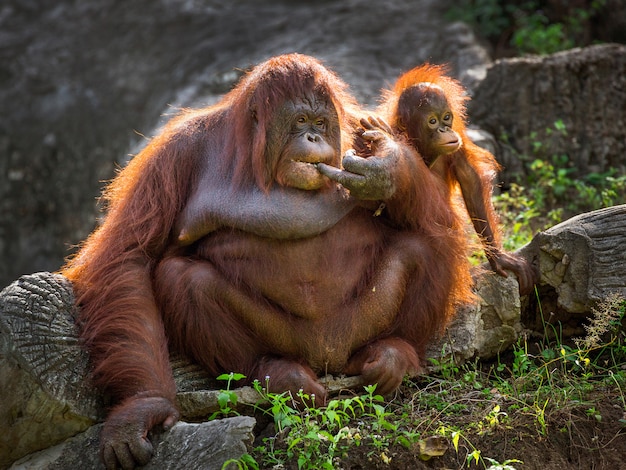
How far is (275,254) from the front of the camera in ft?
11.5

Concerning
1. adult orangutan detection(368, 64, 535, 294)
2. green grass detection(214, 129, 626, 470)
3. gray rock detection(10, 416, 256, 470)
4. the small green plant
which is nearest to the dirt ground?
green grass detection(214, 129, 626, 470)

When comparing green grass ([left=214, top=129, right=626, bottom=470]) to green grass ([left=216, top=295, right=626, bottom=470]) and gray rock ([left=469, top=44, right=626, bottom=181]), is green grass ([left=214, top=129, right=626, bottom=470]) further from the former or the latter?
gray rock ([left=469, top=44, right=626, bottom=181])

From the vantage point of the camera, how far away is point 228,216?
3518 millimetres

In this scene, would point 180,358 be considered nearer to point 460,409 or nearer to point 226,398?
point 226,398

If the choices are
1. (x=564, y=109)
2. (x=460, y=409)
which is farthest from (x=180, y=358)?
(x=564, y=109)

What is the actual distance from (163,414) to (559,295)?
181 cm

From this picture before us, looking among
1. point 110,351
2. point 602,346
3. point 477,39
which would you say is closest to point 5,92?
point 477,39

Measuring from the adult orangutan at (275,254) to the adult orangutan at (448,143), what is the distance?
243 mm

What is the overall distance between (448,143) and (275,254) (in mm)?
898

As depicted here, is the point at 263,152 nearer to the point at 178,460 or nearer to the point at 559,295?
the point at 178,460

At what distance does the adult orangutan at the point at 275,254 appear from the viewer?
11.3 feet

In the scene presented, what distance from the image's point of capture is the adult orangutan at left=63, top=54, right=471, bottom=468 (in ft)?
11.3

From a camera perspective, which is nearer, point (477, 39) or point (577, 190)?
point (577, 190)

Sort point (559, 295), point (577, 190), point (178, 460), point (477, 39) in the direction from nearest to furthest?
1. point (178, 460)
2. point (559, 295)
3. point (577, 190)
4. point (477, 39)
